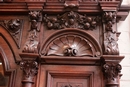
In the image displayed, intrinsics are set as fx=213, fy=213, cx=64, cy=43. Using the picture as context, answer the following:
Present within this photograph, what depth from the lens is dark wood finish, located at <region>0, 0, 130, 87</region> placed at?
1991 mm

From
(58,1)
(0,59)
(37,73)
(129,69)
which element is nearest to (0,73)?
(0,59)

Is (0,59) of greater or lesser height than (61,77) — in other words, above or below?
above

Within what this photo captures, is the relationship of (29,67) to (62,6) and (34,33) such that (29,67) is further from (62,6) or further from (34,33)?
(62,6)

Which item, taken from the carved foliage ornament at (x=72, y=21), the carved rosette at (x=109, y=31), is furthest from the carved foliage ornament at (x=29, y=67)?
the carved rosette at (x=109, y=31)

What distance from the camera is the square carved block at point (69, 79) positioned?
2.00 metres

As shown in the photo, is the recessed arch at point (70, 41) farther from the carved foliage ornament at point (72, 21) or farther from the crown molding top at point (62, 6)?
the crown molding top at point (62, 6)

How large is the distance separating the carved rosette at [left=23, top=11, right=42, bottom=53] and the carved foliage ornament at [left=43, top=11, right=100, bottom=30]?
89mm

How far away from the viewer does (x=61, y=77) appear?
204cm

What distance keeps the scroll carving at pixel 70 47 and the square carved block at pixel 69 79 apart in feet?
0.63

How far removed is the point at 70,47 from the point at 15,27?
609mm

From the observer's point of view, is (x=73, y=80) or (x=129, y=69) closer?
(x=73, y=80)

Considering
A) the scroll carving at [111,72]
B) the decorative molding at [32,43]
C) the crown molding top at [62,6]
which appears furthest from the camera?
the crown molding top at [62,6]

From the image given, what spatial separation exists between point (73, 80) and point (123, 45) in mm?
760

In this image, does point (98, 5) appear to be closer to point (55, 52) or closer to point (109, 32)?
point (109, 32)
